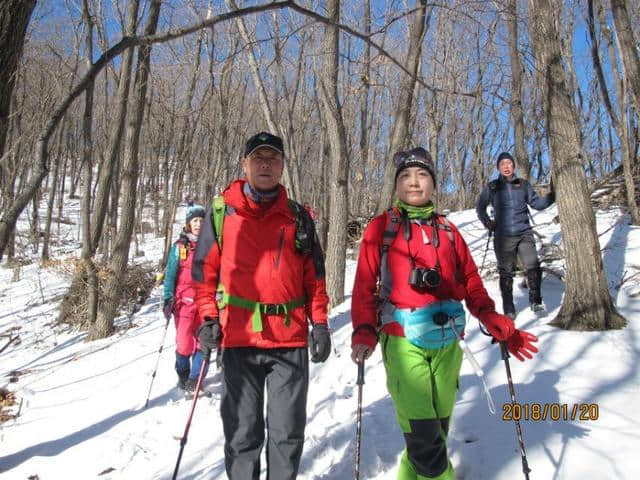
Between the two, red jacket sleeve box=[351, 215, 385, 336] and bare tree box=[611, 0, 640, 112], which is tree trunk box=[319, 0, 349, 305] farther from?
red jacket sleeve box=[351, 215, 385, 336]

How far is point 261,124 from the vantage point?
26.2m

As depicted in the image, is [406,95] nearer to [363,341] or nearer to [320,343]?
[320,343]

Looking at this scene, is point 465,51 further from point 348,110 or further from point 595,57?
point 595,57

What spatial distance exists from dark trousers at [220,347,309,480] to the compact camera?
799mm

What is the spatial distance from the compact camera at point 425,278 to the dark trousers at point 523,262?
3.69m

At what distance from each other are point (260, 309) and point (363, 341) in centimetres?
61

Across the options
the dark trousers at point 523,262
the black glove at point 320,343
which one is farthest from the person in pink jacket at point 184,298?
the dark trousers at point 523,262

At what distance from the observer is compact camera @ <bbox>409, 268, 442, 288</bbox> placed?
223 centimetres

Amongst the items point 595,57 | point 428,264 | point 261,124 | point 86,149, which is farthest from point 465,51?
point 428,264

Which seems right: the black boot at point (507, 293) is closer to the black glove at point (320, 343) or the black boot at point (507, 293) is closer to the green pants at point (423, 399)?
the green pants at point (423, 399)

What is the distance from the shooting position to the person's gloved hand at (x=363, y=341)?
225 cm

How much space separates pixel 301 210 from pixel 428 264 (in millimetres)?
866

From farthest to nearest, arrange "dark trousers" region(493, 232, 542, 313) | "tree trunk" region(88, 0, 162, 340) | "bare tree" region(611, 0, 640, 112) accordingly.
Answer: "tree trunk" region(88, 0, 162, 340), "bare tree" region(611, 0, 640, 112), "dark trousers" region(493, 232, 542, 313)

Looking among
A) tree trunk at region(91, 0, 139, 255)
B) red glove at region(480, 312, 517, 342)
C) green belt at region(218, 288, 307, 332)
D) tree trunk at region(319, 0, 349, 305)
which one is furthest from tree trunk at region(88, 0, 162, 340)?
red glove at region(480, 312, 517, 342)
